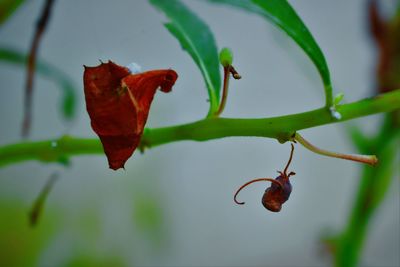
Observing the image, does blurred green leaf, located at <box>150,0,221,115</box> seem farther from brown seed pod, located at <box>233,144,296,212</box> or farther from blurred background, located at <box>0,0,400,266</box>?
blurred background, located at <box>0,0,400,266</box>

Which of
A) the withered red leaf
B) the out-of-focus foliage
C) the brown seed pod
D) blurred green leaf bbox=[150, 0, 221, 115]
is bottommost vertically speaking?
the out-of-focus foliage

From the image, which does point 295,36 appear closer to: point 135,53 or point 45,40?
point 135,53

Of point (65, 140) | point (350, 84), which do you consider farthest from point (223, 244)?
point (65, 140)

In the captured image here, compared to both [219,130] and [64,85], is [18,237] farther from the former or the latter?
[219,130]

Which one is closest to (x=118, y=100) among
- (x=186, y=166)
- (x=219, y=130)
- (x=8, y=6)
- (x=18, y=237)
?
(x=219, y=130)

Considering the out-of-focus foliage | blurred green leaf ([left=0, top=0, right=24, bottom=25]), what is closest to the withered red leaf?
blurred green leaf ([left=0, top=0, right=24, bottom=25])

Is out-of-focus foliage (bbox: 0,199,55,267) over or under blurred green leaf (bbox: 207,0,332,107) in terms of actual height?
under
